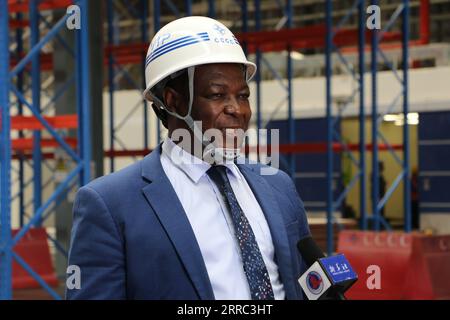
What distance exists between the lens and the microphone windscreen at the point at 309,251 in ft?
6.38

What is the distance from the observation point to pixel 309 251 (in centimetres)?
197

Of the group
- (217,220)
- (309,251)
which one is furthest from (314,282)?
(217,220)

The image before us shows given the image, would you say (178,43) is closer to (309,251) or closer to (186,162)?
(186,162)

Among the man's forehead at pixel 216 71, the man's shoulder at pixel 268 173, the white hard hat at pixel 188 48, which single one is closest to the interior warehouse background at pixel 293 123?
the man's shoulder at pixel 268 173

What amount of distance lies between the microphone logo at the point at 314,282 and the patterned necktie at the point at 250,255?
0.40 feet

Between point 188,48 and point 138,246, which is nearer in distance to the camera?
point 138,246

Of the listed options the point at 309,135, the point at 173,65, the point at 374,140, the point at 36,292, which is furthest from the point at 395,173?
the point at 173,65

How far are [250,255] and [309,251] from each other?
18 cm

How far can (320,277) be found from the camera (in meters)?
1.79

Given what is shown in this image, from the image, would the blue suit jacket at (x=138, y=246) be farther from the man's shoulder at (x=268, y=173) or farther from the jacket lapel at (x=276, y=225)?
the man's shoulder at (x=268, y=173)

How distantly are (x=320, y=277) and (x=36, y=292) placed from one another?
26.9ft

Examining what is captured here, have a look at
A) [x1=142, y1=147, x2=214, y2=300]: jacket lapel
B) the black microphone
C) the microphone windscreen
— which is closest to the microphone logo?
the black microphone

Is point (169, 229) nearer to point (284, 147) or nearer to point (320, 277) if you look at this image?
point (320, 277)

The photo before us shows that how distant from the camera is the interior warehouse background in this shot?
653cm
